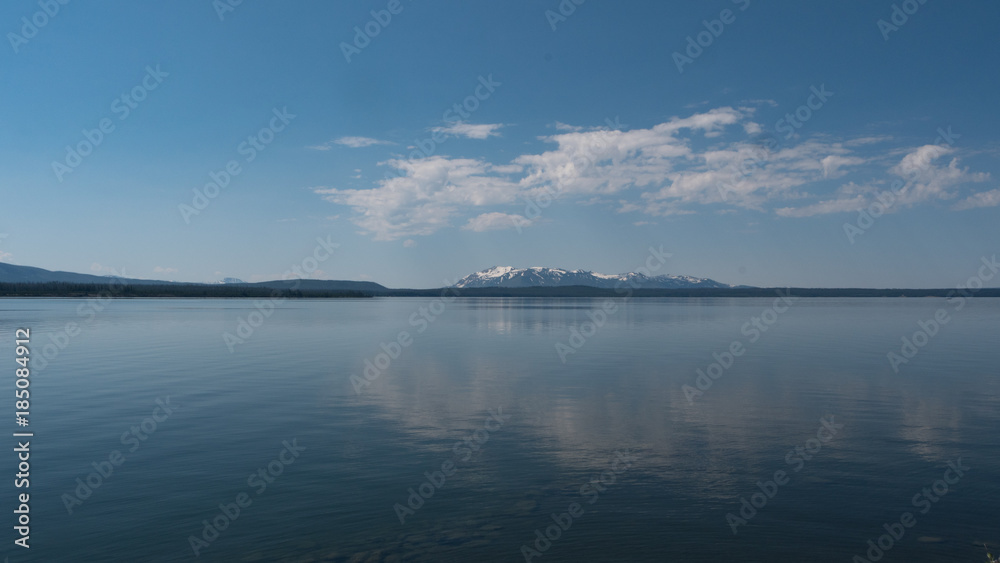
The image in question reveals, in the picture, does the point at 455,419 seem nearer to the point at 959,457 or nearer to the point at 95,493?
the point at 95,493

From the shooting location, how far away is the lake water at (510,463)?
993cm

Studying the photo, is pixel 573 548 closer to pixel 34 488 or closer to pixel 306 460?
pixel 306 460

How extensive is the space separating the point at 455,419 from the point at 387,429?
226cm

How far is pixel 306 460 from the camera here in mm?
14125

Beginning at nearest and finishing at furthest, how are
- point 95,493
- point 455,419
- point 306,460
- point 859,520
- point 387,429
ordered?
1. point 859,520
2. point 95,493
3. point 306,460
4. point 387,429
5. point 455,419

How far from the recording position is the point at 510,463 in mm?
13875

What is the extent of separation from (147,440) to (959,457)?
20.9 meters

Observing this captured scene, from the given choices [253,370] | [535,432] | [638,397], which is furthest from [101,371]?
[638,397]

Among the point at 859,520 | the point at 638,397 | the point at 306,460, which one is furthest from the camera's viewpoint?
the point at 638,397

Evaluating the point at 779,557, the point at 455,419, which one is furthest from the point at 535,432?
the point at 779,557

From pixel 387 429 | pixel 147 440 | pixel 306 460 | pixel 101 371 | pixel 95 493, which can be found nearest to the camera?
pixel 95 493

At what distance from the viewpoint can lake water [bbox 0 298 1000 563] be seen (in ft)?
32.6

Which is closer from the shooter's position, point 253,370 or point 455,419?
point 455,419

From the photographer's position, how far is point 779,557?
9.44 m
